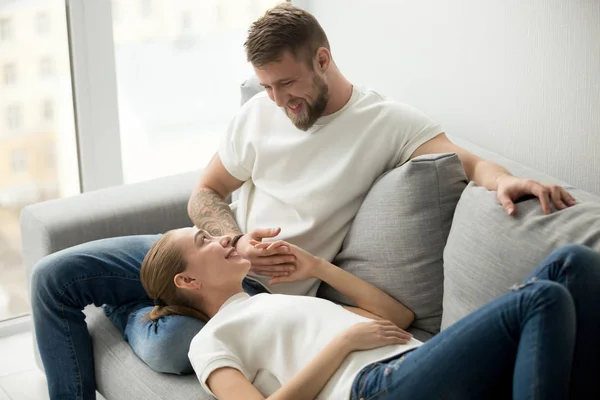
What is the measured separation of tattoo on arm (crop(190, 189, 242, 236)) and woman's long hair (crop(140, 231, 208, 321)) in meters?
0.32

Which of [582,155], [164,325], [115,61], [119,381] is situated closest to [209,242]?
[164,325]

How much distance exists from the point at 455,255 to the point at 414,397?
0.47m

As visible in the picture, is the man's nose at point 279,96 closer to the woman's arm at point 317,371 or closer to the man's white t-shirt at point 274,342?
the man's white t-shirt at point 274,342

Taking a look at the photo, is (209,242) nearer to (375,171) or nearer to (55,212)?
(375,171)

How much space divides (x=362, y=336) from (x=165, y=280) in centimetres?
57

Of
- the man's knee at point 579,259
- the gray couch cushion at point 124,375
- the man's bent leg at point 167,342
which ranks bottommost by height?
the gray couch cushion at point 124,375

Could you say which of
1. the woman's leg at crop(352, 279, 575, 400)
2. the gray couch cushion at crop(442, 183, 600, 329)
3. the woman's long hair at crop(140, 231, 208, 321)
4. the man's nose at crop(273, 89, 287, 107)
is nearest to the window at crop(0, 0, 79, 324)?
the man's nose at crop(273, 89, 287, 107)

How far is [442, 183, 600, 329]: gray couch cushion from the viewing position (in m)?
1.88

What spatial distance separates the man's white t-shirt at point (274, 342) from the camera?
6.43 ft

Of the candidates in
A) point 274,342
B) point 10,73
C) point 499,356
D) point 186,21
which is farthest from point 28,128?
point 499,356

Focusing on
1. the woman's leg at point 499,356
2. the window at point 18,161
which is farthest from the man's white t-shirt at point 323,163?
the window at point 18,161

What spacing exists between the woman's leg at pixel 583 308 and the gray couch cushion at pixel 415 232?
22.3 inches

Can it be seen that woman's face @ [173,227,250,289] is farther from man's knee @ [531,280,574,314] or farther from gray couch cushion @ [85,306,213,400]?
man's knee @ [531,280,574,314]

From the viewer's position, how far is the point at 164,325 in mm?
2260
